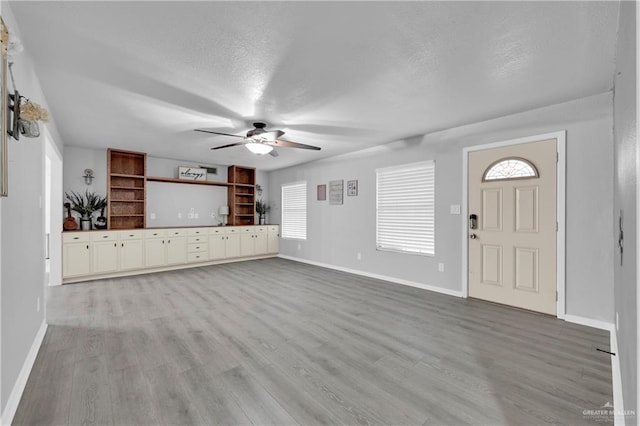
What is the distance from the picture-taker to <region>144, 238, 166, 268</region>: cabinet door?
5676mm

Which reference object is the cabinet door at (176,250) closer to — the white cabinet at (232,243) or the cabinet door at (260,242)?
the white cabinet at (232,243)

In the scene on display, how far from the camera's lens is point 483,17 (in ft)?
5.94

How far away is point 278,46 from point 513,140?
3192 mm

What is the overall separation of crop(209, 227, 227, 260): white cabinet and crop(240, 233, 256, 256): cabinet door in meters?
0.44

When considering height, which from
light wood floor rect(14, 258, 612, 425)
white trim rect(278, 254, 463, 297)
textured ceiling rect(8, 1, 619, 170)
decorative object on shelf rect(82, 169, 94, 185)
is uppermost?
textured ceiling rect(8, 1, 619, 170)

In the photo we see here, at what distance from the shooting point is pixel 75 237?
16.1ft

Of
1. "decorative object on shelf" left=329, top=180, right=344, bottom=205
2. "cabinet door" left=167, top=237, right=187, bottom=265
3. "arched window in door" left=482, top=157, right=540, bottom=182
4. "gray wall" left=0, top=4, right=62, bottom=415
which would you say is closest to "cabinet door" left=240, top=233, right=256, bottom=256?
"cabinet door" left=167, top=237, right=187, bottom=265

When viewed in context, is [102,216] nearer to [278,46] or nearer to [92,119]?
[92,119]

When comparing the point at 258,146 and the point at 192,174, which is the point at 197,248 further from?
the point at 258,146

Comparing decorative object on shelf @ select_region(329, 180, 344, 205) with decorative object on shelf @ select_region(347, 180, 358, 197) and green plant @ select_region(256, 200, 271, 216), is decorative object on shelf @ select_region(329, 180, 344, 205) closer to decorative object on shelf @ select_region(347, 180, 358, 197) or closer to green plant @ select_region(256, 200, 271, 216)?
decorative object on shelf @ select_region(347, 180, 358, 197)

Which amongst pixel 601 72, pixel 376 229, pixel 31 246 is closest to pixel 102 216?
pixel 31 246

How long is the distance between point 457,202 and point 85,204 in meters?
6.64

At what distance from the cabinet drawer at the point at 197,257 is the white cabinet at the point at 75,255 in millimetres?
1714

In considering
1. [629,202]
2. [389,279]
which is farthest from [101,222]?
[629,202]
